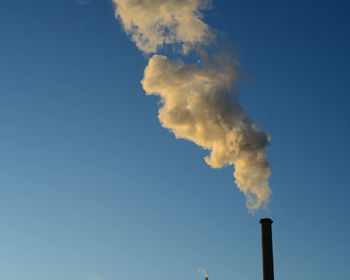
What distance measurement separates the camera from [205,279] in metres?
34.2

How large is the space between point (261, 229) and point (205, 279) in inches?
429

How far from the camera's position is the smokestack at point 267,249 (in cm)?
2316

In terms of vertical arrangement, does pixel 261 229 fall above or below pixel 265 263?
above

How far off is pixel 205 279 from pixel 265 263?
11.5 metres

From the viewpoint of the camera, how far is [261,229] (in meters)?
24.5

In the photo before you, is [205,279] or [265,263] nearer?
[265,263]

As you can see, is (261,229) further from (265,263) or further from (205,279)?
(205,279)

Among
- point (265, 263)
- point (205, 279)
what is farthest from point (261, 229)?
point (205, 279)

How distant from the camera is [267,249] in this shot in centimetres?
2364

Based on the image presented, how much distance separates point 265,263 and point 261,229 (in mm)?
1661

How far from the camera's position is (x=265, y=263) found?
76.7ft

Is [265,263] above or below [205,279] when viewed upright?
below

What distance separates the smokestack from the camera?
76.0ft

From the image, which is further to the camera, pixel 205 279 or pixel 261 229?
pixel 205 279
